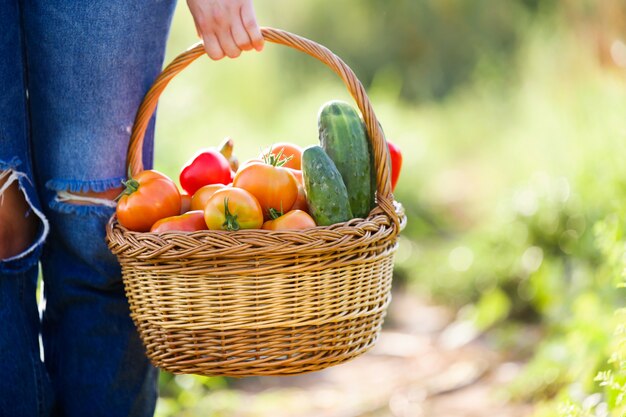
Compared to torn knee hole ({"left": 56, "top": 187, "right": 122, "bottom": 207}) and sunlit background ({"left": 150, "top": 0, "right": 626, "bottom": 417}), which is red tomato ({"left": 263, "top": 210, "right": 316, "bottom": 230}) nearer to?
torn knee hole ({"left": 56, "top": 187, "right": 122, "bottom": 207})

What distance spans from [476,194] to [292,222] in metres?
3.78

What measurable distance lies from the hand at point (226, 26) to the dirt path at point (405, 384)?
5.10ft

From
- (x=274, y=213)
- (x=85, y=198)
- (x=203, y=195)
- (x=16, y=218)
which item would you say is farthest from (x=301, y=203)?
(x=16, y=218)

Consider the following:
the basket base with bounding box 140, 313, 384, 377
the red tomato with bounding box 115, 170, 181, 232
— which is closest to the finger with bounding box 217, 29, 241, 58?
the red tomato with bounding box 115, 170, 181, 232

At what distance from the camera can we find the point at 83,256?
70.2 inches

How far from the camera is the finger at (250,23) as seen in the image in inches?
65.2

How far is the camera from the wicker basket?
1.50m

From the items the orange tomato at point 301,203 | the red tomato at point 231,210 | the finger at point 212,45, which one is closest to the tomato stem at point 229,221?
the red tomato at point 231,210

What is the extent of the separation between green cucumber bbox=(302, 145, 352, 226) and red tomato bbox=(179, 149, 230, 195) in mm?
224

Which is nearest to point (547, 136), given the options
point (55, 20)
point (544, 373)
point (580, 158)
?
point (580, 158)

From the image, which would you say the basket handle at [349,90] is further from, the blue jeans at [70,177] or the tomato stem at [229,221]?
the tomato stem at [229,221]

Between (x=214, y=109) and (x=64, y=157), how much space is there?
3.83 metres

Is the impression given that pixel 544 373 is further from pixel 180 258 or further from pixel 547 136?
pixel 547 136

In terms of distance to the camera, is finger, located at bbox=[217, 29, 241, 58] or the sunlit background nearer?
finger, located at bbox=[217, 29, 241, 58]
